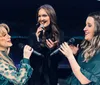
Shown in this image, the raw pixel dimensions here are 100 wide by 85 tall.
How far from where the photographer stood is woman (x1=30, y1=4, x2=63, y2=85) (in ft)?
7.47

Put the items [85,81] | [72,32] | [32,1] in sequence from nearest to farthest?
[85,81], [32,1], [72,32]

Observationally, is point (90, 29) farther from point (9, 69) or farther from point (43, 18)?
point (9, 69)

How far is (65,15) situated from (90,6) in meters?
0.36

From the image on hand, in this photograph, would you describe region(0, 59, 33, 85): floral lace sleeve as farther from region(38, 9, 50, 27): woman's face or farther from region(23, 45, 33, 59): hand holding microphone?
region(38, 9, 50, 27): woman's face

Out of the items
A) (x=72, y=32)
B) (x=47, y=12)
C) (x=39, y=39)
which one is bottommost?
(x=72, y=32)

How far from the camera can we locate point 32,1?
3396mm

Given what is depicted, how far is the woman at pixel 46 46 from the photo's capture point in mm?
2277

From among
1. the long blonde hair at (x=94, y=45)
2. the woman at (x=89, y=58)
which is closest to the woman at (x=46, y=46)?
the woman at (x=89, y=58)

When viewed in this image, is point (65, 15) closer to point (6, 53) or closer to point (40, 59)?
point (40, 59)

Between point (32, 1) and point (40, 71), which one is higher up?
point (32, 1)

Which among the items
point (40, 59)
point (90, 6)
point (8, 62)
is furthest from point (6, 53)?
point (90, 6)

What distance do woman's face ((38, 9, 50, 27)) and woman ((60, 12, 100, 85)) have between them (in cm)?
36

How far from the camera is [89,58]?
2.01m

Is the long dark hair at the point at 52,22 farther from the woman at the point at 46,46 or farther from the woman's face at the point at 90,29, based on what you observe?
the woman's face at the point at 90,29
